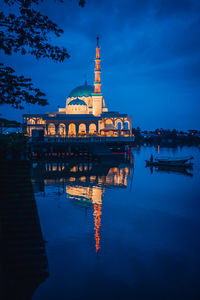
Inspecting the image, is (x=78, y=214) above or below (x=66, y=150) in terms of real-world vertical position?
below

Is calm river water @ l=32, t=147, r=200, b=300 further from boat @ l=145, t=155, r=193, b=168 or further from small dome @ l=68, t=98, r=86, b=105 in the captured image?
small dome @ l=68, t=98, r=86, b=105

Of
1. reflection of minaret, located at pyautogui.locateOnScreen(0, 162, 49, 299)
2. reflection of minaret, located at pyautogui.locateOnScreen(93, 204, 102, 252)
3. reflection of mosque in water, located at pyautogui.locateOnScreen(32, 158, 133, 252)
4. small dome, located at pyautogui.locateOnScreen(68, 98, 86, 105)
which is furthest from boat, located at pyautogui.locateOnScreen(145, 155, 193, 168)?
reflection of minaret, located at pyautogui.locateOnScreen(0, 162, 49, 299)

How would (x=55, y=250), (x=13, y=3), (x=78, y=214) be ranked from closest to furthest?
(x=13, y=3), (x=55, y=250), (x=78, y=214)

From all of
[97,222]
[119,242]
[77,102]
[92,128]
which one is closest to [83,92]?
[77,102]

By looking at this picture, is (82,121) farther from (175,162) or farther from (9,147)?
(9,147)

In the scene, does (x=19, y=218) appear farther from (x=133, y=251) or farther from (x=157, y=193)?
(x=157, y=193)

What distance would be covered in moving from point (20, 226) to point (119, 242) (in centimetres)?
591

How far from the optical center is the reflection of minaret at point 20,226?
1092 cm

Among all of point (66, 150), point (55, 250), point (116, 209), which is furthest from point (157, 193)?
point (66, 150)

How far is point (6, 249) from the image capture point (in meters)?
11.1

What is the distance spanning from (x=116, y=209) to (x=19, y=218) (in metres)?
11.1

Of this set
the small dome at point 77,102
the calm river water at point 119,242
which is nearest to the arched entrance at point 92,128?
the small dome at point 77,102

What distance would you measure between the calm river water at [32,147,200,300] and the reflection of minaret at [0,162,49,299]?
0.89 meters

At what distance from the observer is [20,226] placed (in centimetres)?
1127
